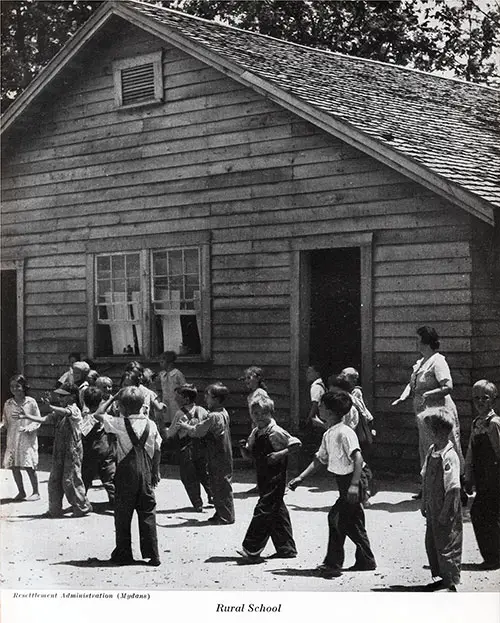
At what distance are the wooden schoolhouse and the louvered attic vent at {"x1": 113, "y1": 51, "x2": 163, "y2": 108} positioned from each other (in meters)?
0.03

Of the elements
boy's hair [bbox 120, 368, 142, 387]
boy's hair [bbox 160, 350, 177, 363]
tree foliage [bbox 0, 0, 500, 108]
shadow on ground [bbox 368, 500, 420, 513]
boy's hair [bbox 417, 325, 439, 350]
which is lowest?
shadow on ground [bbox 368, 500, 420, 513]

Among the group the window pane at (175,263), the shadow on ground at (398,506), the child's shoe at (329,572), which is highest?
the window pane at (175,263)

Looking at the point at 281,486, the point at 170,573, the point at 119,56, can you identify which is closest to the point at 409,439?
the point at 281,486

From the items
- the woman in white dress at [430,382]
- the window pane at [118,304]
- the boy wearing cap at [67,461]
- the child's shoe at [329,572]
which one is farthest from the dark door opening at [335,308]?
the child's shoe at [329,572]

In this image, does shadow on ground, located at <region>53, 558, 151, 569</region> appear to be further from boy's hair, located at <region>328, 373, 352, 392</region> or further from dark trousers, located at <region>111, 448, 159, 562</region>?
boy's hair, located at <region>328, 373, 352, 392</region>

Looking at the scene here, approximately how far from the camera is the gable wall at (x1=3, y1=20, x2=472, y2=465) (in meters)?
9.92

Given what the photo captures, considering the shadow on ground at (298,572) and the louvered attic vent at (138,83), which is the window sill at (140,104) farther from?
the shadow on ground at (298,572)

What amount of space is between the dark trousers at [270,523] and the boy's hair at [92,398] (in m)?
2.60

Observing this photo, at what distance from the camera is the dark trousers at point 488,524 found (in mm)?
6133

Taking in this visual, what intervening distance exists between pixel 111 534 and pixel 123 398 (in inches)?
67.4

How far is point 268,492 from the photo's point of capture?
21.5ft

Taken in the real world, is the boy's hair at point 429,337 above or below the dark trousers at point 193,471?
above

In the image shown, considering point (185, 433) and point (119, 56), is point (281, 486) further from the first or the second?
point (119, 56)

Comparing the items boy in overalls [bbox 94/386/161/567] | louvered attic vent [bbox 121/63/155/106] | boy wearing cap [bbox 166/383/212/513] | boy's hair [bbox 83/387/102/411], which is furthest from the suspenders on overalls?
louvered attic vent [bbox 121/63/155/106]
